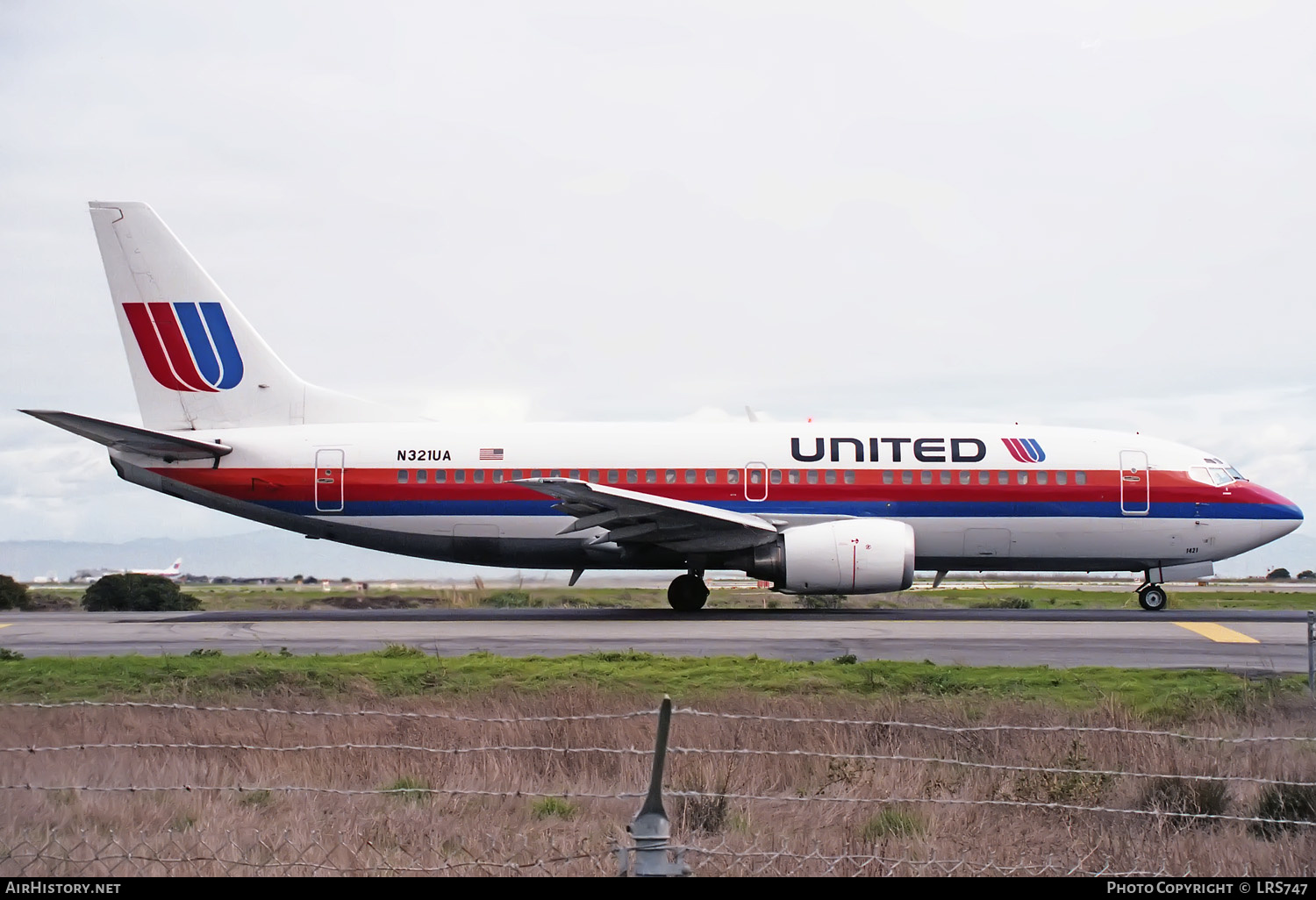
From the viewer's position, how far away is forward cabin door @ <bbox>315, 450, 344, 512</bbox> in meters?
24.5

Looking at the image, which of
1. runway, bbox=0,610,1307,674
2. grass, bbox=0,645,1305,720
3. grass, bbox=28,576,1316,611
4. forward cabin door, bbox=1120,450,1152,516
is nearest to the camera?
grass, bbox=0,645,1305,720

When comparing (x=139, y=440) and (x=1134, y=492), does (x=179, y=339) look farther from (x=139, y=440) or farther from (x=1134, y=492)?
(x=1134, y=492)

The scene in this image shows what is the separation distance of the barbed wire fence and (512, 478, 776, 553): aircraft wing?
40.2 ft

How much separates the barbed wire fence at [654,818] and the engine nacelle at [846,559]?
1266 cm

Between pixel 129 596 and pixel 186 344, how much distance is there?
36.6ft

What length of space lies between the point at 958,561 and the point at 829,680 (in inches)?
471

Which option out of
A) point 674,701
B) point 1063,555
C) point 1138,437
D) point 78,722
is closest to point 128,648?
point 78,722

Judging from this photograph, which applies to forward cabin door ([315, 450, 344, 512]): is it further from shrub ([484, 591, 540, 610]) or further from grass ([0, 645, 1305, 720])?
grass ([0, 645, 1305, 720])

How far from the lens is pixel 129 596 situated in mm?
33188

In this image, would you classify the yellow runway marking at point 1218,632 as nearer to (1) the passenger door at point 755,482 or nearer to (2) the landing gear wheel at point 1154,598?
(2) the landing gear wheel at point 1154,598

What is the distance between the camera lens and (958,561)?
24969 mm

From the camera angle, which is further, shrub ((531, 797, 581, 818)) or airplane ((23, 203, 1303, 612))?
airplane ((23, 203, 1303, 612))

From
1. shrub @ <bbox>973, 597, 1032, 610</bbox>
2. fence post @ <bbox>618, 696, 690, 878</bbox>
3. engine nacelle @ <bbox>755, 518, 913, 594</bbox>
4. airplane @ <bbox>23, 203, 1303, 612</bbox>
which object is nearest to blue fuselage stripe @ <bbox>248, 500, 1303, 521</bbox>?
airplane @ <bbox>23, 203, 1303, 612</bbox>

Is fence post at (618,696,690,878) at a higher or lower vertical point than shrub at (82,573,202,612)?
higher
